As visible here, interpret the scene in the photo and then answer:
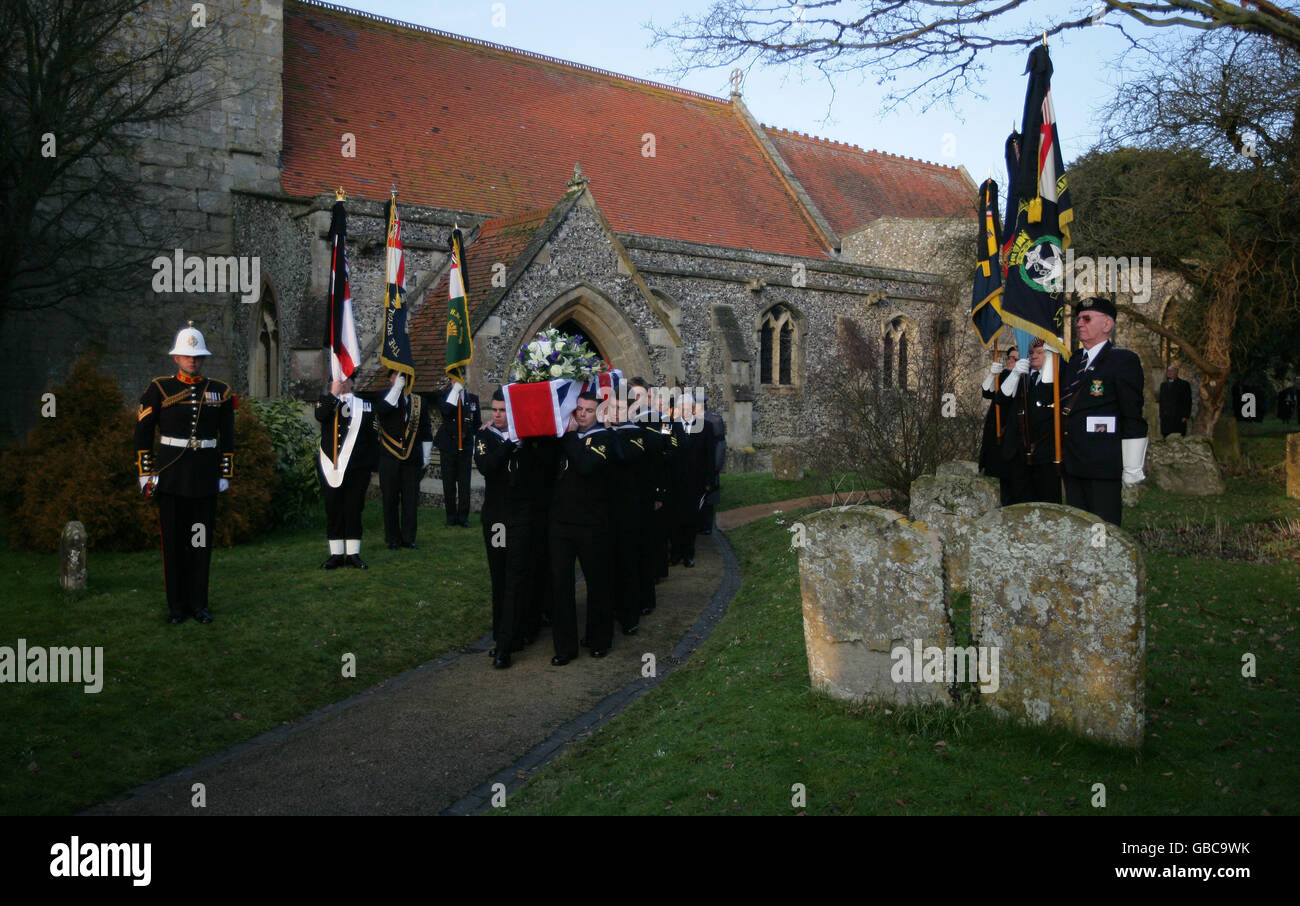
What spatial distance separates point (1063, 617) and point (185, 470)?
653cm

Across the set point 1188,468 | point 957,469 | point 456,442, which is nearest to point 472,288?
point 456,442

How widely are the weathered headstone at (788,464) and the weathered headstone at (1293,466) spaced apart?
7.69 meters

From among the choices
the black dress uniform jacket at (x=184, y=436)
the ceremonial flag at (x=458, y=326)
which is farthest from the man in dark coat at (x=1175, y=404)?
the black dress uniform jacket at (x=184, y=436)

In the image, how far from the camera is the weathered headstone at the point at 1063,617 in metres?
4.90

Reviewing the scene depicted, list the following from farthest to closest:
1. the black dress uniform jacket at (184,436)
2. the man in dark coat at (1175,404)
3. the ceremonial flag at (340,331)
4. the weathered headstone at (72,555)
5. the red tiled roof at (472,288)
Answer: the man in dark coat at (1175,404) → the red tiled roof at (472,288) → the ceremonial flag at (340,331) → the weathered headstone at (72,555) → the black dress uniform jacket at (184,436)

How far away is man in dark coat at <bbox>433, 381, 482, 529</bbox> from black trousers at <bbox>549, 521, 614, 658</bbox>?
5.05 m

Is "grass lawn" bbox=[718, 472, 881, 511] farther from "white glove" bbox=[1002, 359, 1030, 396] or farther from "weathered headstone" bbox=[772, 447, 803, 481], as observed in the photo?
"white glove" bbox=[1002, 359, 1030, 396]

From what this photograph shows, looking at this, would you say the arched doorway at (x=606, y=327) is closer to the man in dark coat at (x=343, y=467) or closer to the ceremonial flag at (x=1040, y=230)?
the man in dark coat at (x=343, y=467)

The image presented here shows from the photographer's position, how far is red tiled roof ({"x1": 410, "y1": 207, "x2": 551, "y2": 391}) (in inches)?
603

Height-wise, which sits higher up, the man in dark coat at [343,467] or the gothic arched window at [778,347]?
the gothic arched window at [778,347]

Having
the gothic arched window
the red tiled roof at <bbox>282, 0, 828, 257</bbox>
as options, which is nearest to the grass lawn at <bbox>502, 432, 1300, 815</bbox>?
the red tiled roof at <bbox>282, 0, 828, 257</bbox>

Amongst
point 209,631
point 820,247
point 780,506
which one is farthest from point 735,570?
point 820,247

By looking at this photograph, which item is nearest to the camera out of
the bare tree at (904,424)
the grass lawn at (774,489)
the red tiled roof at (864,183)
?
the bare tree at (904,424)

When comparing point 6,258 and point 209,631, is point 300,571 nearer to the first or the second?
point 209,631
